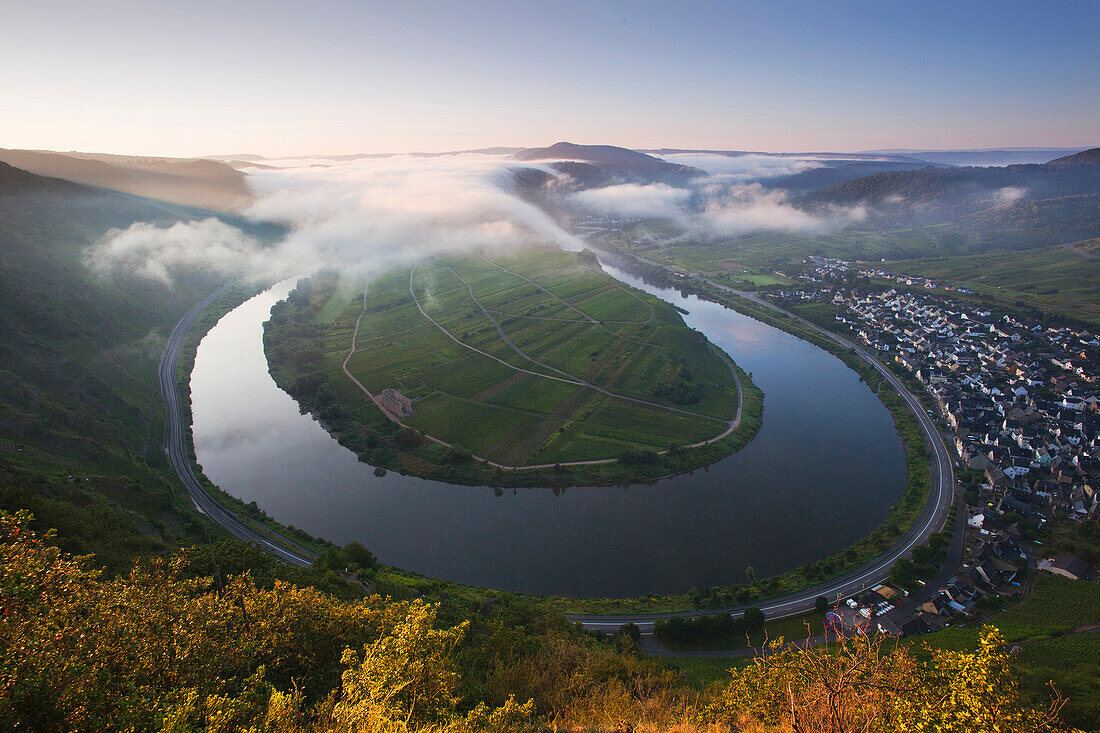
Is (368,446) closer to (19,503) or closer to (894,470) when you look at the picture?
(19,503)

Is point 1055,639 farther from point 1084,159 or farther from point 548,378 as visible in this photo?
point 1084,159

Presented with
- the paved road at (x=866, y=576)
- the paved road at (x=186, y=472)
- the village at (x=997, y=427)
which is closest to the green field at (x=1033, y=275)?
the village at (x=997, y=427)

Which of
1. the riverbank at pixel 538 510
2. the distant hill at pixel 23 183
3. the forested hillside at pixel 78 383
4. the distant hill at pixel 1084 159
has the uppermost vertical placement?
the distant hill at pixel 1084 159

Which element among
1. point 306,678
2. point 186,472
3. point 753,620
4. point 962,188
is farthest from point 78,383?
point 962,188

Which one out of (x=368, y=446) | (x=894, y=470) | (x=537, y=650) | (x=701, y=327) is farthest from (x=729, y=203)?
(x=537, y=650)

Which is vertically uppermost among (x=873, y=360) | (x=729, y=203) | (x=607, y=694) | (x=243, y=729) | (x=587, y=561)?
(x=729, y=203)

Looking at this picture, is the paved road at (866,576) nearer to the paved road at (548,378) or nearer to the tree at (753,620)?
the tree at (753,620)
